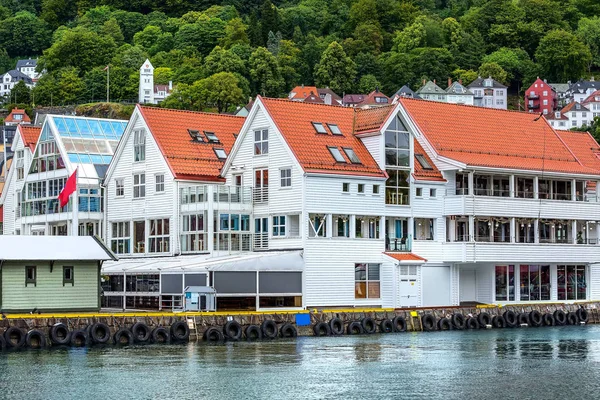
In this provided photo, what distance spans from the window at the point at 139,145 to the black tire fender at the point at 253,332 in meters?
22.8

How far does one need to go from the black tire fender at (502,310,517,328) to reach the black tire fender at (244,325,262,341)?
18.1 m

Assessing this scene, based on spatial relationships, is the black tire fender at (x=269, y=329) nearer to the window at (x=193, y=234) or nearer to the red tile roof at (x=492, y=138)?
the window at (x=193, y=234)

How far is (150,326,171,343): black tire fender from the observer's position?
68.4 meters

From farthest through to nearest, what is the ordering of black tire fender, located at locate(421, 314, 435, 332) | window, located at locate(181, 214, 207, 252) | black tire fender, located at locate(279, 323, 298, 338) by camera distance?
window, located at locate(181, 214, 207, 252)
black tire fender, located at locate(421, 314, 435, 332)
black tire fender, located at locate(279, 323, 298, 338)

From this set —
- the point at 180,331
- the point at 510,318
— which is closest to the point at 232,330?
the point at 180,331

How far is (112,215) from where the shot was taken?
93.4m

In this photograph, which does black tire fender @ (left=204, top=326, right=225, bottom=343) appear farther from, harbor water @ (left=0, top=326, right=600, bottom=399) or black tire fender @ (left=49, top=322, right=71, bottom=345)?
black tire fender @ (left=49, top=322, right=71, bottom=345)

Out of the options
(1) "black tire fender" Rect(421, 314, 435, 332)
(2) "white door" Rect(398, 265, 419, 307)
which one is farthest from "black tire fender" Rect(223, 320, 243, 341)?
(2) "white door" Rect(398, 265, 419, 307)

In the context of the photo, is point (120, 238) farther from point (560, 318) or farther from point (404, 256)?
point (560, 318)

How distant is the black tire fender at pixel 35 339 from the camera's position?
65.2 m

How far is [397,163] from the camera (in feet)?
276

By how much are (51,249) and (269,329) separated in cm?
1269

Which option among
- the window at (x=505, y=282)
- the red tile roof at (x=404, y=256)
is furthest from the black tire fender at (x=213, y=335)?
the window at (x=505, y=282)

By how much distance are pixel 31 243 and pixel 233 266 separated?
11.4 meters
